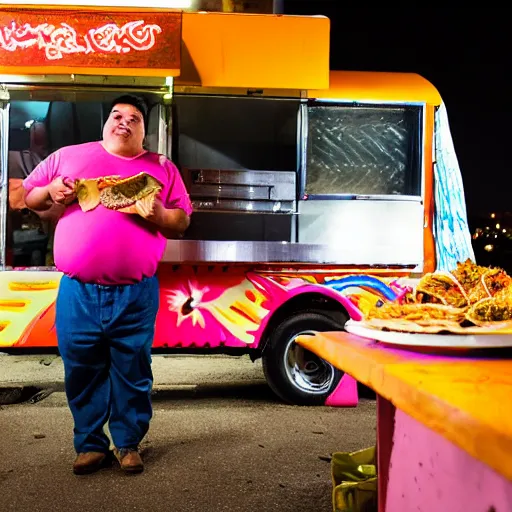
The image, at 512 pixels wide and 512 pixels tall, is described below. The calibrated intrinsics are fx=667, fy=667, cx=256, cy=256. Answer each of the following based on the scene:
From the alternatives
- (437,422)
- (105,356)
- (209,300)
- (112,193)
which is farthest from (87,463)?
(437,422)

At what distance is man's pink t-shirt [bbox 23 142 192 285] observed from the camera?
407 centimetres

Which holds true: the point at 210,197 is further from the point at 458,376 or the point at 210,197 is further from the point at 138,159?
the point at 458,376

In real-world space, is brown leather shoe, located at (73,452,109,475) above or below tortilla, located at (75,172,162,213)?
below

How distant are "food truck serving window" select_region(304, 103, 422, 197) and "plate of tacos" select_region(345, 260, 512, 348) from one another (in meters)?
3.87

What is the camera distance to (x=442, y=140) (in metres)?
6.15

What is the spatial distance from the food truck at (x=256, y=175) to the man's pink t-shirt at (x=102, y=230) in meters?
1.23

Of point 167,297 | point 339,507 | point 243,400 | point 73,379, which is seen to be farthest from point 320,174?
point 339,507

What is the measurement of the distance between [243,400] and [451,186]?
2.79 meters

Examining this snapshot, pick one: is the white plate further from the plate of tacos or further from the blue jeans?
the blue jeans

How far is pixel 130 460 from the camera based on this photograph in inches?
161

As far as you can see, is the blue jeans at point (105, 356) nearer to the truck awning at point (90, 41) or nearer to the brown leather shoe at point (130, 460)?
the brown leather shoe at point (130, 460)

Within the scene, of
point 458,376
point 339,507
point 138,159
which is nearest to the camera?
point 458,376

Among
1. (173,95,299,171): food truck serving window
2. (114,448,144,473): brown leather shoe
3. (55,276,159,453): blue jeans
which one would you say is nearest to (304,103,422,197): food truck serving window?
(173,95,299,171): food truck serving window

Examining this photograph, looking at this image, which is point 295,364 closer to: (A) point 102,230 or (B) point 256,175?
(B) point 256,175
